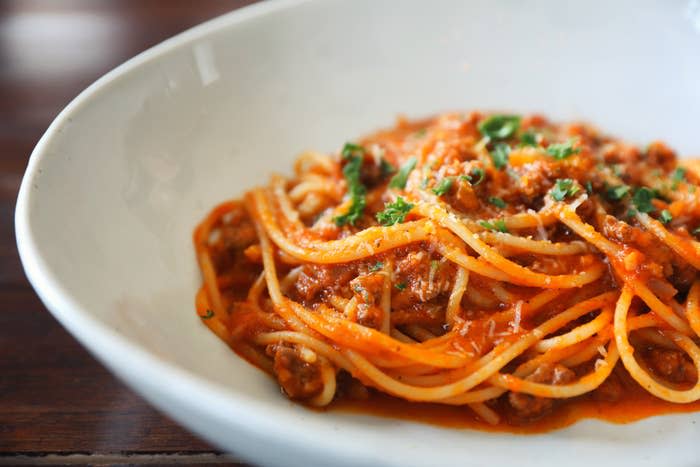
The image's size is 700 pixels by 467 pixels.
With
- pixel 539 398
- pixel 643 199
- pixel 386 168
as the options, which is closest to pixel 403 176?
pixel 386 168

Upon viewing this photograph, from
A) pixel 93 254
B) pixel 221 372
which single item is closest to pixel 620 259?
pixel 221 372

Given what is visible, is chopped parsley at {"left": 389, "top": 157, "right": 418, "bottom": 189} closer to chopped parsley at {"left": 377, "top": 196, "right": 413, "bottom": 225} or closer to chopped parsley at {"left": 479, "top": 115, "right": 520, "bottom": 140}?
chopped parsley at {"left": 377, "top": 196, "right": 413, "bottom": 225}

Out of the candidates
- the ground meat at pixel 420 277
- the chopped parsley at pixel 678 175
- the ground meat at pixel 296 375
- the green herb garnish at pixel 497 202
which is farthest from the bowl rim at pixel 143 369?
the chopped parsley at pixel 678 175

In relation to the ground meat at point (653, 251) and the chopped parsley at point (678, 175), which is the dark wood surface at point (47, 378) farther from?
the chopped parsley at point (678, 175)

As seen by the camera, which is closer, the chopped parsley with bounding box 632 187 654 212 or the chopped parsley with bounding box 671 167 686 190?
the chopped parsley with bounding box 632 187 654 212

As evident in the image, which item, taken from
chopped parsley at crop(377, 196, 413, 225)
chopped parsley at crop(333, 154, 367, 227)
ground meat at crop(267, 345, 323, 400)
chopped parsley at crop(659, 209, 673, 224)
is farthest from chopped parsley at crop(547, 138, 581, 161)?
ground meat at crop(267, 345, 323, 400)

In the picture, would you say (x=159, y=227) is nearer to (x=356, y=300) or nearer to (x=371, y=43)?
(x=356, y=300)
